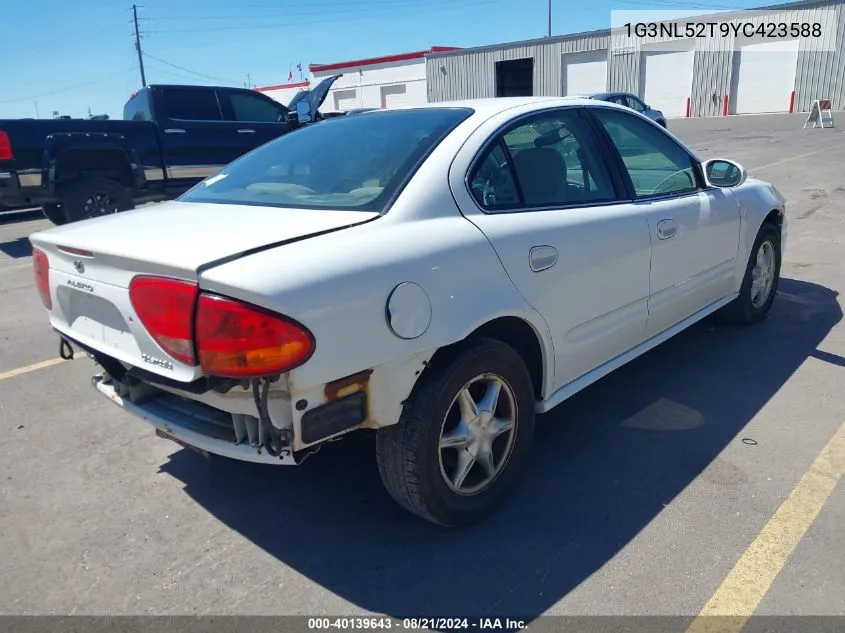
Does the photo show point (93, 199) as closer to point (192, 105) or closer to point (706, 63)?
point (192, 105)

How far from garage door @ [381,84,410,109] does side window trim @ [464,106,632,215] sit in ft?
146

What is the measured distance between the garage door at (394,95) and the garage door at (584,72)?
12051 millimetres

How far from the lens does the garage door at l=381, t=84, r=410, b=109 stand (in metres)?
46.3

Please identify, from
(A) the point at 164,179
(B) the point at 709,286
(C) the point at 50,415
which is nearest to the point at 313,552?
(C) the point at 50,415

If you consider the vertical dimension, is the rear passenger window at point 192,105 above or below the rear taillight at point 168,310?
above

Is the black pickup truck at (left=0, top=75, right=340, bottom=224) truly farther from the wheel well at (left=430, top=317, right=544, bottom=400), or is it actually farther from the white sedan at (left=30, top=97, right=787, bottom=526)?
the wheel well at (left=430, top=317, right=544, bottom=400)

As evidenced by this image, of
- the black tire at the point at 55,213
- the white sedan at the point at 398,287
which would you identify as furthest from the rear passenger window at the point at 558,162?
the black tire at the point at 55,213

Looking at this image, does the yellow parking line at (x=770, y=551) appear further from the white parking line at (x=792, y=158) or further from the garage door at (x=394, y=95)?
the garage door at (x=394, y=95)

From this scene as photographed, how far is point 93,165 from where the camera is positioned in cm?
855

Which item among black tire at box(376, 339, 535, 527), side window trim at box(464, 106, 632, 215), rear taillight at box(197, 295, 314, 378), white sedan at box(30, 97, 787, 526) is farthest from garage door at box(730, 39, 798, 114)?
rear taillight at box(197, 295, 314, 378)

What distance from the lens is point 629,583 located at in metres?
2.36

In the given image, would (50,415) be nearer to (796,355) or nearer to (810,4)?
(796,355)

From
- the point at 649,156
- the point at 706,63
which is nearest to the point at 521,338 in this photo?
the point at 649,156

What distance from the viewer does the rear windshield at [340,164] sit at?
2.67 meters
